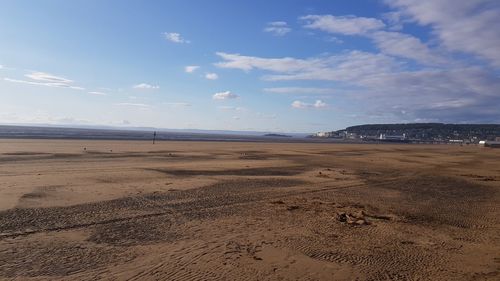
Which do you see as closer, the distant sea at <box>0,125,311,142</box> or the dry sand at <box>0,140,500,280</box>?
the dry sand at <box>0,140,500,280</box>

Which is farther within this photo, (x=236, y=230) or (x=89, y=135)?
(x=89, y=135)

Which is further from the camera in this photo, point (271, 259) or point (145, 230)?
point (145, 230)

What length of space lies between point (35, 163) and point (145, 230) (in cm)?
1752

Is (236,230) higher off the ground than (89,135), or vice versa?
(89,135)

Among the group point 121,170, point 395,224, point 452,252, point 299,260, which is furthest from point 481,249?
point 121,170

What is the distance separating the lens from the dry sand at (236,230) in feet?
25.2

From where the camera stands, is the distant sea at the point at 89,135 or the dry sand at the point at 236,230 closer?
the dry sand at the point at 236,230

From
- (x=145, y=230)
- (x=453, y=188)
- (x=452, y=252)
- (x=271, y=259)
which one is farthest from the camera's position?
(x=453, y=188)

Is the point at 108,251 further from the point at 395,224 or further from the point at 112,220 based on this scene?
the point at 395,224

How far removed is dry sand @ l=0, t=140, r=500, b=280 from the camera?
7.67 metres

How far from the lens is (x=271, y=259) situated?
8.27m

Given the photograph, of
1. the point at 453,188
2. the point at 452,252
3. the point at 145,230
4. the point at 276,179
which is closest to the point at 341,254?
the point at 452,252

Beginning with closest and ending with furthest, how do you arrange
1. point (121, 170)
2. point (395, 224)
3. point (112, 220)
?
point (112, 220) < point (395, 224) < point (121, 170)

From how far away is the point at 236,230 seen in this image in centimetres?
1043
